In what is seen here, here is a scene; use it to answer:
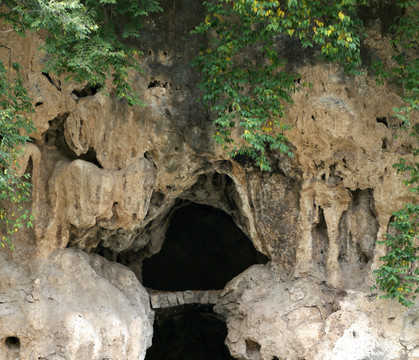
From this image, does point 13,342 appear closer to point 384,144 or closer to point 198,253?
point 384,144

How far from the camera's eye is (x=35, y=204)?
9781 mm

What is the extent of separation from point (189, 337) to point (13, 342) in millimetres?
6507

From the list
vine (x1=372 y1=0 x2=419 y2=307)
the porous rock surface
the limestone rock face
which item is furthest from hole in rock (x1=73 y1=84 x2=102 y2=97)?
vine (x1=372 y1=0 x2=419 y2=307)

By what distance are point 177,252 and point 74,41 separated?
9873 millimetres

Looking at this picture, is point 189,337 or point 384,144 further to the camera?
point 189,337

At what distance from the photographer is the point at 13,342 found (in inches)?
367

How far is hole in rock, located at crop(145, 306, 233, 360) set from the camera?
1434 cm

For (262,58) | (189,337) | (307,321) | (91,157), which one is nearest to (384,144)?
(262,58)

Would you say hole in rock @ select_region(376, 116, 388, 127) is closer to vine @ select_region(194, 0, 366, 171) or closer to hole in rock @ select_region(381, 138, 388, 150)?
hole in rock @ select_region(381, 138, 388, 150)

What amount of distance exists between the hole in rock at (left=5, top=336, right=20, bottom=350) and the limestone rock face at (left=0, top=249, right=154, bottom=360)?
0.07 feet

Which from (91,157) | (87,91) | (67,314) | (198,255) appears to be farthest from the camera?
(198,255)

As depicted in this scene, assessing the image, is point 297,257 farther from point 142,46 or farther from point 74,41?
point 74,41

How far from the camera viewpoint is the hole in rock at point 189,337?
14.3 meters

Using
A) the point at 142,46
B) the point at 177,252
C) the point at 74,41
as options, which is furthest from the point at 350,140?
the point at 177,252
